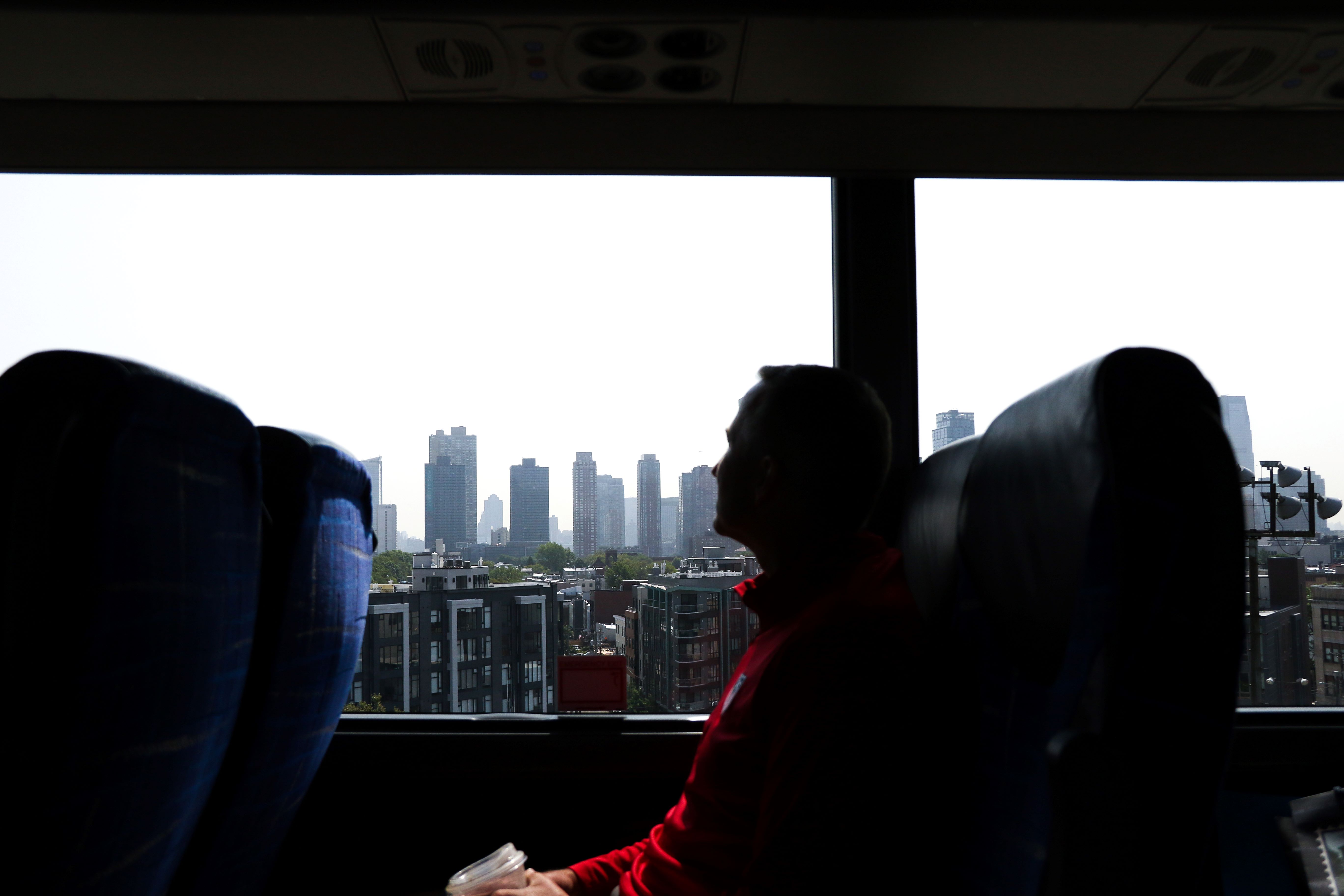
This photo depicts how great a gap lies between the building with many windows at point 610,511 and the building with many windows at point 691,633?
0.50 feet

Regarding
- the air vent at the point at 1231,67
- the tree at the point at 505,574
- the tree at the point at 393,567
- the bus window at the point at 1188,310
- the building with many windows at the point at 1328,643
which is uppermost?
the air vent at the point at 1231,67

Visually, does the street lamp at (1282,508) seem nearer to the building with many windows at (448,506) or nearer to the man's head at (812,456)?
the man's head at (812,456)

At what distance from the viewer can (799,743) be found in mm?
904

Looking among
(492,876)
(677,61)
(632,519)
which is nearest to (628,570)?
(632,519)

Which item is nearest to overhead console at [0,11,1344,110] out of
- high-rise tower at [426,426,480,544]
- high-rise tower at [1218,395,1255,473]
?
high-rise tower at [1218,395,1255,473]

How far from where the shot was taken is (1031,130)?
70.1 inches

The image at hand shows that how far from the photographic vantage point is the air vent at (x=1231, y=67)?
1538 millimetres

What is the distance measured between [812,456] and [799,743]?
0.47 metres

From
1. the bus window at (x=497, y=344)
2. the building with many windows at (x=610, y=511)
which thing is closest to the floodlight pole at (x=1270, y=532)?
the bus window at (x=497, y=344)

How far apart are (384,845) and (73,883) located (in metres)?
1.30

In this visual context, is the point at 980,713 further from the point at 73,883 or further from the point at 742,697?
the point at 73,883

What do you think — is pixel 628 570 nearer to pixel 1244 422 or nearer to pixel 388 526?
pixel 388 526

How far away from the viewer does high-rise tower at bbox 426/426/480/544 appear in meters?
2.01

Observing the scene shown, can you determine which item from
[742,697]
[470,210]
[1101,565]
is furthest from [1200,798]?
[470,210]
